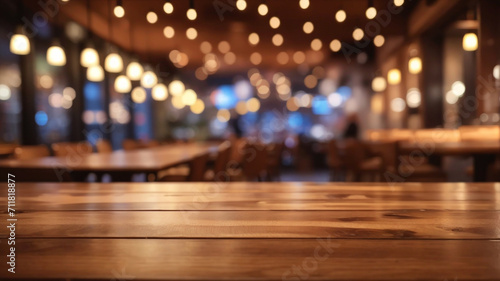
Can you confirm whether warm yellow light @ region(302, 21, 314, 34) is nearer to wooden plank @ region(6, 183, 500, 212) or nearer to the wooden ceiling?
the wooden ceiling

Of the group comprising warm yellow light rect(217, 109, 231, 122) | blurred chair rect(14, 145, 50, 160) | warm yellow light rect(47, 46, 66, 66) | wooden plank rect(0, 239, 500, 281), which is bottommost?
wooden plank rect(0, 239, 500, 281)

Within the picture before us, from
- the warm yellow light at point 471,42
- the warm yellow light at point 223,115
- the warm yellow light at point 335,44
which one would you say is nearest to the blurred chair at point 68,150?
the warm yellow light at point 471,42

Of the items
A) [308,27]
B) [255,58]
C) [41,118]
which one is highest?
[255,58]

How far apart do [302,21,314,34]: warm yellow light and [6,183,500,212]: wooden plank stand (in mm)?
6932

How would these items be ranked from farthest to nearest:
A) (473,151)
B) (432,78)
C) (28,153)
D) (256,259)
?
(432,78), (28,153), (473,151), (256,259)

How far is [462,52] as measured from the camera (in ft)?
27.7

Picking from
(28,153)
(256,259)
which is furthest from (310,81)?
(256,259)

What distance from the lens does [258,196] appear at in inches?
51.6

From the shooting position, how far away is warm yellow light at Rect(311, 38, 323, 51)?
9836 mm

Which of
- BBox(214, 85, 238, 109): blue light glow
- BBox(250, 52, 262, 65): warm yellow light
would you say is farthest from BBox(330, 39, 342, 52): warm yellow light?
BBox(214, 85, 238, 109): blue light glow

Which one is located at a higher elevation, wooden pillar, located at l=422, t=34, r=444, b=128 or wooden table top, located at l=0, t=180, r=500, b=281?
wooden pillar, located at l=422, t=34, r=444, b=128

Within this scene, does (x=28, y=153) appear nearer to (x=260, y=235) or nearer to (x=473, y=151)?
(x=260, y=235)

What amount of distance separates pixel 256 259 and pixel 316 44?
10024 millimetres

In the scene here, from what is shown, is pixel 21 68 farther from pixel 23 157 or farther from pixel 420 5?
pixel 420 5
